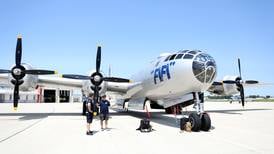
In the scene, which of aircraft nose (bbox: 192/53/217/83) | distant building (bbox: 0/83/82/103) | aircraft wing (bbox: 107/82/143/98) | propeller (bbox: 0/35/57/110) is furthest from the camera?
distant building (bbox: 0/83/82/103)

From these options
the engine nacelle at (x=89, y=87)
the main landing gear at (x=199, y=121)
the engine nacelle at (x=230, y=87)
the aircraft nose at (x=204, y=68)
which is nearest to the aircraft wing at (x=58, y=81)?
the engine nacelle at (x=89, y=87)

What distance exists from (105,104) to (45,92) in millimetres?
74433

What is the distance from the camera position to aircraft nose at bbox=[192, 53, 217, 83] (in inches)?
462

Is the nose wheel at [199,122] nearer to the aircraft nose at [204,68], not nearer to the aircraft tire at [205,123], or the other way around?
the aircraft tire at [205,123]

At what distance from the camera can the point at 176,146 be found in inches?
308

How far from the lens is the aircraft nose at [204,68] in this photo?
38.5 ft

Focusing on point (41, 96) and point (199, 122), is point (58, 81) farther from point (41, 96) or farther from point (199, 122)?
point (41, 96)

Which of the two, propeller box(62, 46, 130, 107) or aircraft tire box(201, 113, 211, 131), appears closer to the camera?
aircraft tire box(201, 113, 211, 131)

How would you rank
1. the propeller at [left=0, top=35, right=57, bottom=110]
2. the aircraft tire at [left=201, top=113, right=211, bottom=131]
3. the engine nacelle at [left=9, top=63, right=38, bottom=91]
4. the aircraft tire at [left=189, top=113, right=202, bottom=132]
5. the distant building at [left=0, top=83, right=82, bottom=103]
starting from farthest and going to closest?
the distant building at [left=0, top=83, right=82, bottom=103], the engine nacelle at [left=9, top=63, right=38, bottom=91], the propeller at [left=0, top=35, right=57, bottom=110], the aircraft tire at [left=201, top=113, right=211, bottom=131], the aircraft tire at [left=189, top=113, right=202, bottom=132]

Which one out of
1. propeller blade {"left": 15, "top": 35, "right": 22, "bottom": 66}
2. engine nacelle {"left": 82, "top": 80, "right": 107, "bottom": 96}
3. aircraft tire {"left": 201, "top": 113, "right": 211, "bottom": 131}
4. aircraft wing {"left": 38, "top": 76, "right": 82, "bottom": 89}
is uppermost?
propeller blade {"left": 15, "top": 35, "right": 22, "bottom": 66}

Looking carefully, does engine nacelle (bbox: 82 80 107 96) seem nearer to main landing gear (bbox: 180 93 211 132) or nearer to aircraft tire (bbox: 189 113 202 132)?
main landing gear (bbox: 180 93 211 132)

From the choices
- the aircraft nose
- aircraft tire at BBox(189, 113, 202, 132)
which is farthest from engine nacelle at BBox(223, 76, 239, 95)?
aircraft tire at BBox(189, 113, 202, 132)

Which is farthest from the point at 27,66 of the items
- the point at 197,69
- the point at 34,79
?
the point at 197,69

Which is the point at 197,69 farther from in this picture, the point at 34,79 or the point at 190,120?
the point at 34,79
